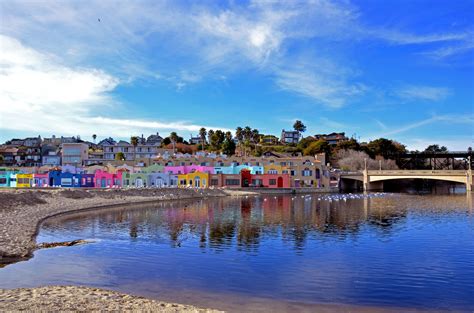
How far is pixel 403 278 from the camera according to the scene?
1805 centimetres

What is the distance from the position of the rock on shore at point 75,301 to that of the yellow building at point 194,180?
75.7m

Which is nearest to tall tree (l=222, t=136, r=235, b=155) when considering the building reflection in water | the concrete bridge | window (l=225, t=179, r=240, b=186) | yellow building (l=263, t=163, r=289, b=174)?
yellow building (l=263, t=163, r=289, b=174)

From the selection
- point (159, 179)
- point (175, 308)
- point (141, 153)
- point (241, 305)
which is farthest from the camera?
point (141, 153)

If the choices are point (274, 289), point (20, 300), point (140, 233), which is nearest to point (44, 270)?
point (20, 300)

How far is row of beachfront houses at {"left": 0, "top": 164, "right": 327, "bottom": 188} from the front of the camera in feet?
283

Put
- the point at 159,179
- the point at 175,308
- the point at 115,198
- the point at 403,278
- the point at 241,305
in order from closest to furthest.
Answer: the point at 175,308, the point at 241,305, the point at 403,278, the point at 115,198, the point at 159,179

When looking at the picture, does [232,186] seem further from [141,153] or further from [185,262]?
[185,262]

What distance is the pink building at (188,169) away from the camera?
9419 centimetres

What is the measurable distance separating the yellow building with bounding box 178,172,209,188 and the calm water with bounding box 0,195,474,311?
176 ft

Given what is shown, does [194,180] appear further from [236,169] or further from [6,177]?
[6,177]

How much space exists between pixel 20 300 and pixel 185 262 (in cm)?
920

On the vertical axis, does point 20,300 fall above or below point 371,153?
below

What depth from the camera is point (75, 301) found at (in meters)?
13.2

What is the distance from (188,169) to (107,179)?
60.3 feet
